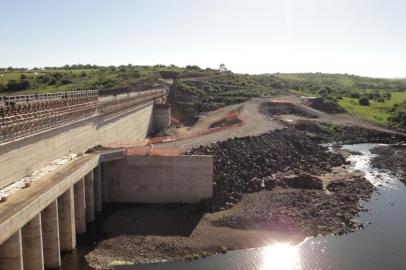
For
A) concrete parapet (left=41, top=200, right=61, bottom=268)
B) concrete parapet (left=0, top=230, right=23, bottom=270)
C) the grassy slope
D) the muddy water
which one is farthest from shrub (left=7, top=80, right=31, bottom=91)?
concrete parapet (left=0, top=230, right=23, bottom=270)

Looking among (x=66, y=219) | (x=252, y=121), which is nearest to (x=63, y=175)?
(x=66, y=219)

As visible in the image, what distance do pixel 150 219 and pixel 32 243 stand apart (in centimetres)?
1562

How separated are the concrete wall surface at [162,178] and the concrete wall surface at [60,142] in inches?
195

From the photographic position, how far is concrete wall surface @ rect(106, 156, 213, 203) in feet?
172

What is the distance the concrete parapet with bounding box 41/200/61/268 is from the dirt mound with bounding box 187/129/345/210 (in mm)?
18923

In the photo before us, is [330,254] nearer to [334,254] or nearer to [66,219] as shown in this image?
[334,254]

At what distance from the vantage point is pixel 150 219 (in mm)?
48250

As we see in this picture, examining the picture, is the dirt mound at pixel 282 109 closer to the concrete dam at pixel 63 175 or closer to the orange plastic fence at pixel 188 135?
the orange plastic fence at pixel 188 135

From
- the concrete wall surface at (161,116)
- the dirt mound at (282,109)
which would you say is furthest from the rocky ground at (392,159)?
the concrete wall surface at (161,116)

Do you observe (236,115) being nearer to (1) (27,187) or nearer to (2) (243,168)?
(2) (243,168)

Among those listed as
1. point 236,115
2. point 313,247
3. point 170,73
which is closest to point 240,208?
point 313,247

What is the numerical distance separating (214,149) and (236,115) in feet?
112

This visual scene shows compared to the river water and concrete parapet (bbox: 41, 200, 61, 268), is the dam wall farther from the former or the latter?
the river water

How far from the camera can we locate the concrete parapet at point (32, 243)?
33969mm
